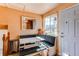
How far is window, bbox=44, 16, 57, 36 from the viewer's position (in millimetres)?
1392

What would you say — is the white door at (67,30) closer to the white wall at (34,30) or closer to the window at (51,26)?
the window at (51,26)

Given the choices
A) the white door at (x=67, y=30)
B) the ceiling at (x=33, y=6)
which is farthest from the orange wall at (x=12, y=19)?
the white door at (x=67, y=30)

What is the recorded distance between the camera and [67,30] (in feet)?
4.60

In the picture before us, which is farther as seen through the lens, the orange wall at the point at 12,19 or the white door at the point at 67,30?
the white door at the point at 67,30

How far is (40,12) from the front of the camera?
1.39m

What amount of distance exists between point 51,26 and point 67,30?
0.75ft

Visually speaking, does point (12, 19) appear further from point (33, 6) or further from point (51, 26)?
point (51, 26)

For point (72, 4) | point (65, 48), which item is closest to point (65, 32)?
point (65, 48)

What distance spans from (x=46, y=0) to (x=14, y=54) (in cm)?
81

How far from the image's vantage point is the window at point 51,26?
1392 millimetres

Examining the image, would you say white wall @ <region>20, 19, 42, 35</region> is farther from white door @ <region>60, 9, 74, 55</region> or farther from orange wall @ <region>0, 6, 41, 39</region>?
white door @ <region>60, 9, 74, 55</region>

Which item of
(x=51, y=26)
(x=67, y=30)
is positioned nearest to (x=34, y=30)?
(x=51, y=26)

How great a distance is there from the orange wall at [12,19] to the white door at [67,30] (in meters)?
0.58

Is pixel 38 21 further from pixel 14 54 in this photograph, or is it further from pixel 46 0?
pixel 14 54
